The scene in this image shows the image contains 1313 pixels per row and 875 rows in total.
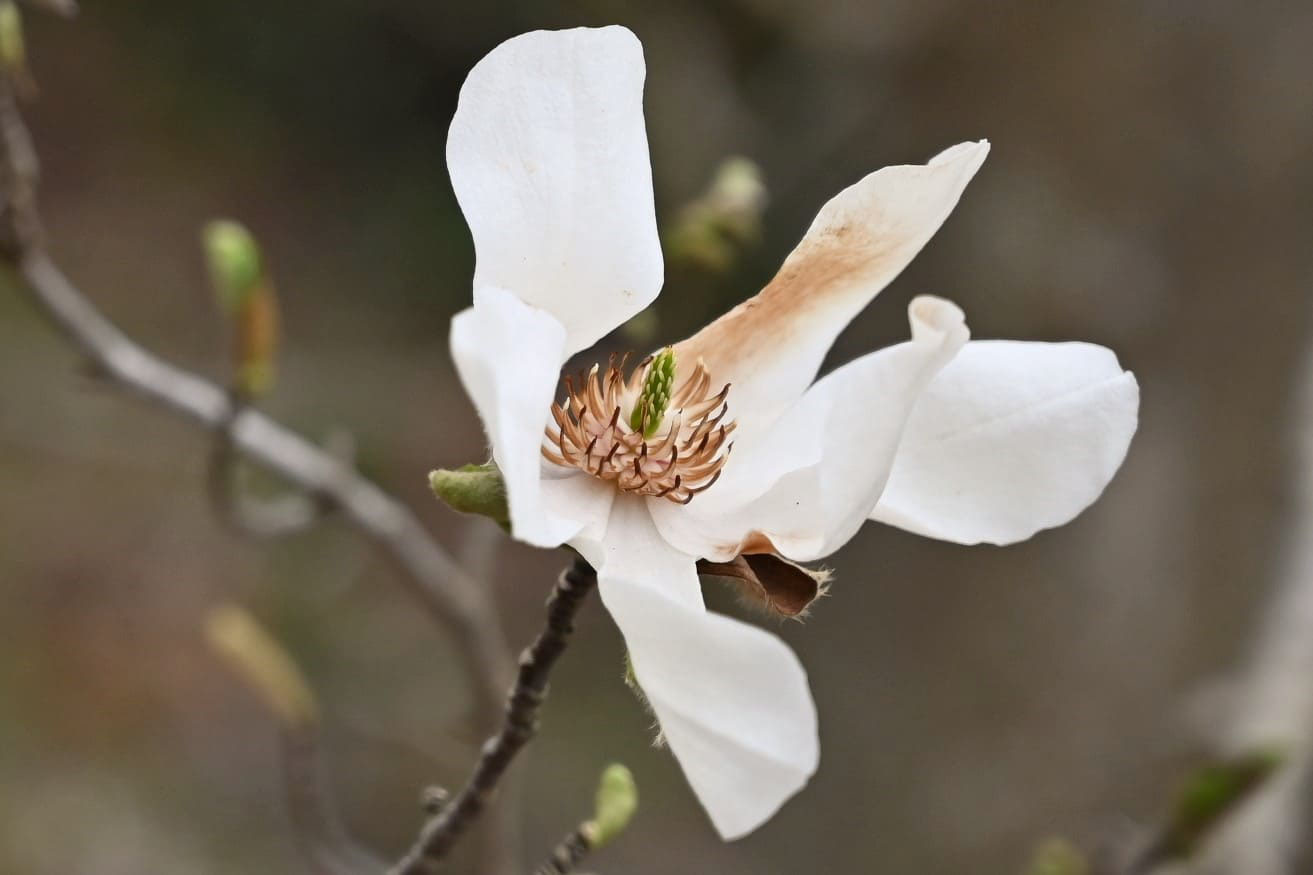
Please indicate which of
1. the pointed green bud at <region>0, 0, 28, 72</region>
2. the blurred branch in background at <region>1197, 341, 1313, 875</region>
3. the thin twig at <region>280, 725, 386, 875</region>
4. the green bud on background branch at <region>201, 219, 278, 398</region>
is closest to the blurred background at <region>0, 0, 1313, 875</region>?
the blurred branch in background at <region>1197, 341, 1313, 875</region>

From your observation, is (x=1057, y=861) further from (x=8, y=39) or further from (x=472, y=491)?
(x=8, y=39)

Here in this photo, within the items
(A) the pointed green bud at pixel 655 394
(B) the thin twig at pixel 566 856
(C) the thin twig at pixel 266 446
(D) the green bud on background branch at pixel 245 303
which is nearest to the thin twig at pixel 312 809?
(C) the thin twig at pixel 266 446

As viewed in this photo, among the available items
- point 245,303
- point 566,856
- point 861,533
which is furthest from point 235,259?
point 861,533

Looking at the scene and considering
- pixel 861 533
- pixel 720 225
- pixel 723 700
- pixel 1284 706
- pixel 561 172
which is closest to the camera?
pixel 723 700

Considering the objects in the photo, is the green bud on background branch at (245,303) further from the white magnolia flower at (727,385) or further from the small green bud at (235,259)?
the white magnolia flower at (727,385)

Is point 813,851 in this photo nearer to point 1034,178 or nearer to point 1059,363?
point 1034,178
